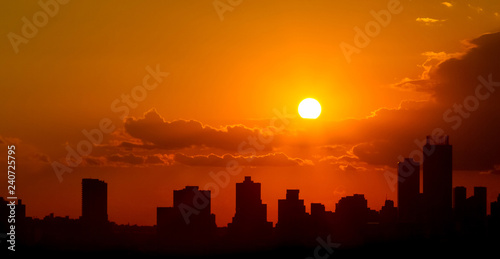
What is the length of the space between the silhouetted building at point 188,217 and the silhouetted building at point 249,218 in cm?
611

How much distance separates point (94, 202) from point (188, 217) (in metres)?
20.3

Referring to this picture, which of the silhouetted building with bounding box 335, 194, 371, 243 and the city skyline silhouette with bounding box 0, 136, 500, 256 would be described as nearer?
the city skyline silhouette with bounding box 0, 136, 500, 256

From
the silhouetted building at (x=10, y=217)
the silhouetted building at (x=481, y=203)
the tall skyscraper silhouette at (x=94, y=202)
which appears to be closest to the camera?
the silhouetted building at (x=10, y=217)

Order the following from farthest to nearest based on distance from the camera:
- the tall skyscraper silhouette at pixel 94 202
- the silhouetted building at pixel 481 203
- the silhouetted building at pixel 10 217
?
the silhouetted building at pixel 481 203 < the tall skyscraper silhouette at pixel 94 202 < the silhouetted building at pixel 10 217

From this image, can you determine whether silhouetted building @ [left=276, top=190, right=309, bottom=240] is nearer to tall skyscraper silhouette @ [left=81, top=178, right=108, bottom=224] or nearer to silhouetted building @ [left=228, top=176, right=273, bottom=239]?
silhouetted building @ [left=228, top=176, right=273, bottom=239]

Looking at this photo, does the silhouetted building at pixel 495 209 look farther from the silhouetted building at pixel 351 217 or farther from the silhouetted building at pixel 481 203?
the silhouetted building at pixel 351 217

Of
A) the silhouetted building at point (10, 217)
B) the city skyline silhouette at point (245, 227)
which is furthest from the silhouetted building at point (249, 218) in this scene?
the silhouetted building at point (10, 217)

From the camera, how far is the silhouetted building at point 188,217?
161 m

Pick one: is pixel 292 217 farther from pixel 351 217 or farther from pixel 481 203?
pixel 481 203

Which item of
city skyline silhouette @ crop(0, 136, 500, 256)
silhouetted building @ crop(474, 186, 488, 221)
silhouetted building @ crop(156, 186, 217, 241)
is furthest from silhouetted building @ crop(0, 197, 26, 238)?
silhouetted building @ crop(474, 186, 488, 221)

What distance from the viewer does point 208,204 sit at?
182m

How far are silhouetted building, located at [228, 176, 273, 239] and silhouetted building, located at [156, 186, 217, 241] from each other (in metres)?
6.11

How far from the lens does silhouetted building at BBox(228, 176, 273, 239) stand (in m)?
174

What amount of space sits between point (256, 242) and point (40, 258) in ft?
177
